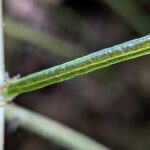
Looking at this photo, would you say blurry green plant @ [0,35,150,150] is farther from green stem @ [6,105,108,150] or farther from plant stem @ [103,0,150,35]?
plant stem @ [103,0,150,35]

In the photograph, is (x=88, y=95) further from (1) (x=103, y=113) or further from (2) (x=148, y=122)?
(2) (x=148, y=122)

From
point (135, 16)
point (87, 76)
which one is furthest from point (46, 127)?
point (135, 16)

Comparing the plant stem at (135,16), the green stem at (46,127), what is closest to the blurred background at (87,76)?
the plant stem at (135,16)

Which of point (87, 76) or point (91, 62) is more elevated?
point (87, 76)

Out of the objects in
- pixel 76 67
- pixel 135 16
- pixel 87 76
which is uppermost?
pixel 135 16

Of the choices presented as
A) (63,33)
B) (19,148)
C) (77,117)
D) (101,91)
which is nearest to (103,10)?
(63,33)

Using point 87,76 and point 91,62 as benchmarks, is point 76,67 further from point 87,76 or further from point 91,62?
point 87,76

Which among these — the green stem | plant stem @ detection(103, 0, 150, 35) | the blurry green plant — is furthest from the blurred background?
the blurry green plant
